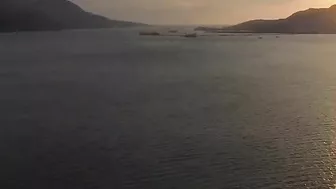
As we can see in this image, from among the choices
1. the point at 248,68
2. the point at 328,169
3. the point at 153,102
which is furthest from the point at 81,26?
the point at 328,169

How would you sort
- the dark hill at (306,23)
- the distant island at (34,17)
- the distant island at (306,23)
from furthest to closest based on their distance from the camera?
the dark hill at (306,23), the distant island at (306,23), the distant island at (34,17)

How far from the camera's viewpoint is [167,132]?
1966 cm

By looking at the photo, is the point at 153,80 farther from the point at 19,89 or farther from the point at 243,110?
the point at 243,110

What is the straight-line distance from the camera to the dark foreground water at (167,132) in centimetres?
1475

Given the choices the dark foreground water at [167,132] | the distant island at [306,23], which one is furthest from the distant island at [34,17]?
the dark foreground water at [167,132]

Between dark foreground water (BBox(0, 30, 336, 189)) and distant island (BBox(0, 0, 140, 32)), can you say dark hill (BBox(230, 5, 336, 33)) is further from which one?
dark foreground water (BBox(0, 30, 336, 189))

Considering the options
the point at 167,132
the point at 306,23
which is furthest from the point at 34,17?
the point at 167,132

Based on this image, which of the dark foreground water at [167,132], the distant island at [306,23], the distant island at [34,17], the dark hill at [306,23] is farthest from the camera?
the dark hill at [306,23]

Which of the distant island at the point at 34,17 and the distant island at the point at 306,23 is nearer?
the distant island at the point at 34,17

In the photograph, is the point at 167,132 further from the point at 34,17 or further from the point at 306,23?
the point at 306,23

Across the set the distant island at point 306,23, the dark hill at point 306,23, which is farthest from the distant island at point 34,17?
the dark hill at point 306,23

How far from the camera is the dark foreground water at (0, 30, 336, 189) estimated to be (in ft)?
48.4

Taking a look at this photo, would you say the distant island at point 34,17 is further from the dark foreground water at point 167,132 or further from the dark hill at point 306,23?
the dark foreground water at point 167,132

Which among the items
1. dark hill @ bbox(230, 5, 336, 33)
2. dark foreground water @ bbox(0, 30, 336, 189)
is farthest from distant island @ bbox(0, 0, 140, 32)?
dark foreground water @ bbox(0, 30, 336, 189)
